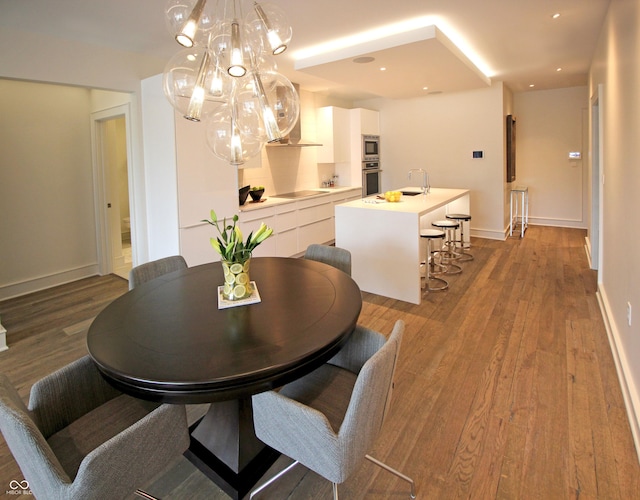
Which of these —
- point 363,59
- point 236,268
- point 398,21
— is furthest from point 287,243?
point 236,268

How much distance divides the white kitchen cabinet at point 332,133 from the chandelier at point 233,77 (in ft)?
15.6

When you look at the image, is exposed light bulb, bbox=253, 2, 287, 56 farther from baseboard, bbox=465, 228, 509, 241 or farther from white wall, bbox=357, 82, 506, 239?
baseboard, bbox=465, 228, 509, 241

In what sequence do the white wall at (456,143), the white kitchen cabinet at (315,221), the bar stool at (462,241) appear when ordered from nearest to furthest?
the bar stool at (462,241) → the white kitchen cabinet at (315,221) → the white wall at (456,143)

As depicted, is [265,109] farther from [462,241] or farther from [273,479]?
[462,241]

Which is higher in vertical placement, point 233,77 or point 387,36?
point 387,36

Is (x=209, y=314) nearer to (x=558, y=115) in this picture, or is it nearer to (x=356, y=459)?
(x=356, y=459)

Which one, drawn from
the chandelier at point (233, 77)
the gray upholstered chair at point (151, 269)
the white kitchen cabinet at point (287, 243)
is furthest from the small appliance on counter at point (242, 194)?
the chandelier at point (233, 77)

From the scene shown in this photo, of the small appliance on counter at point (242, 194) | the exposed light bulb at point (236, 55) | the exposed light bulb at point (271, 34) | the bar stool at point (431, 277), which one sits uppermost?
the exposed light bulb at point (271, 34)

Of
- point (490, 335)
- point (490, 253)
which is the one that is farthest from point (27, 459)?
point (490, 253)

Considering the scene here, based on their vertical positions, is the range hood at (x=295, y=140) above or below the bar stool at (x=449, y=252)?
above

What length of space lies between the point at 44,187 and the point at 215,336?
4.26m

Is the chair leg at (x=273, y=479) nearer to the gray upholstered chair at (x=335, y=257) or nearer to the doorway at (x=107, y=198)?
the gray upholstered chair at (x=335, y=257)

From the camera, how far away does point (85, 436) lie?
142cm

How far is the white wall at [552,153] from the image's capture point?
6902mm
